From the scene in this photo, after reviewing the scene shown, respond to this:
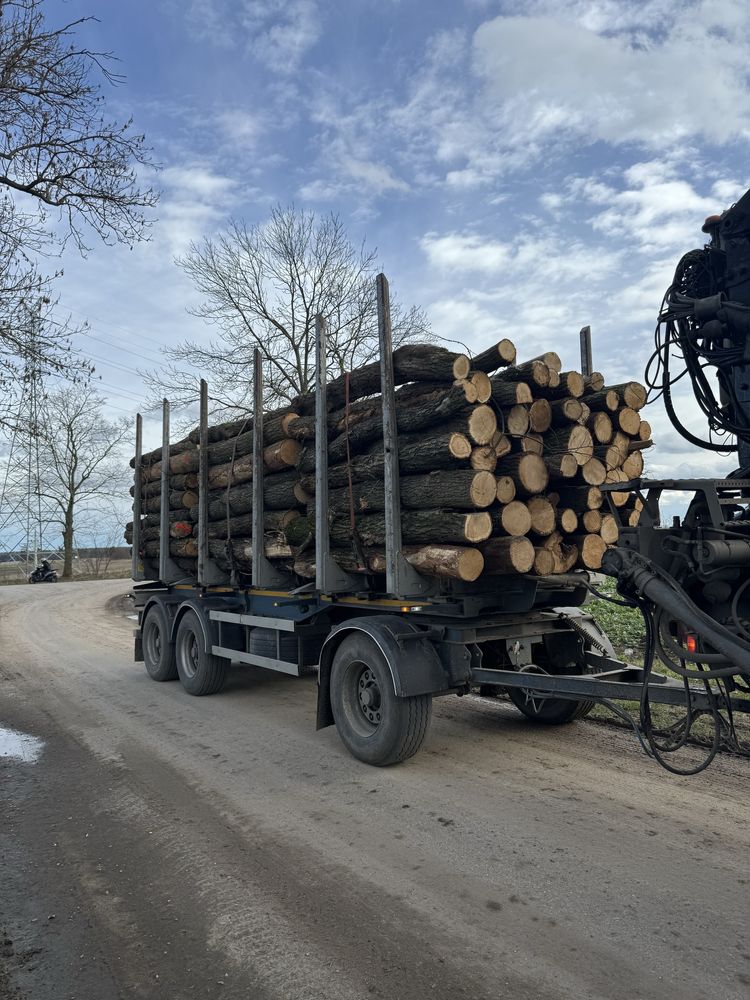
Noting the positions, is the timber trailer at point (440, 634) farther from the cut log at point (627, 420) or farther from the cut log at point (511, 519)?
the cut log at point (627, 420)

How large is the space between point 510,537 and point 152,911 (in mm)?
3302

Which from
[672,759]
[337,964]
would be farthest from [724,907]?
[672,759]

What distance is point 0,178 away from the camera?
Answer: 7523 millimetres

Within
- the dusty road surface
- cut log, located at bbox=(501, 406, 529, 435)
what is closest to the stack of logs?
cut log, located at bbox=(501, 406, 529, 435)

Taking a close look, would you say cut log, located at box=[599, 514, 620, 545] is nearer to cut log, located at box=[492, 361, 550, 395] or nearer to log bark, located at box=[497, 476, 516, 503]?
log bark, located at box=[497, 476, 516, 503]

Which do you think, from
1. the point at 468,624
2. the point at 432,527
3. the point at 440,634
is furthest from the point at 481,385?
the point at 440,634

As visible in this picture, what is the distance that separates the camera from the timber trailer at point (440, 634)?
430 cm

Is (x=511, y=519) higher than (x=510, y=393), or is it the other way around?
(x=510, y=393)

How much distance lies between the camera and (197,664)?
29.5 feet

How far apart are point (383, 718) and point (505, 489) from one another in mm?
2056

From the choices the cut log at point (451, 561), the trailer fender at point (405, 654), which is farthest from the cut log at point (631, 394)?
the trailer fender at point (405, 654)

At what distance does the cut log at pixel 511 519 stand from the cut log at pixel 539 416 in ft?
2.21

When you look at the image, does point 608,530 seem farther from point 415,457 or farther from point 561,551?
point 415,457

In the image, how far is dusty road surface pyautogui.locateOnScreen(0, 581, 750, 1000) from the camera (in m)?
3.04
